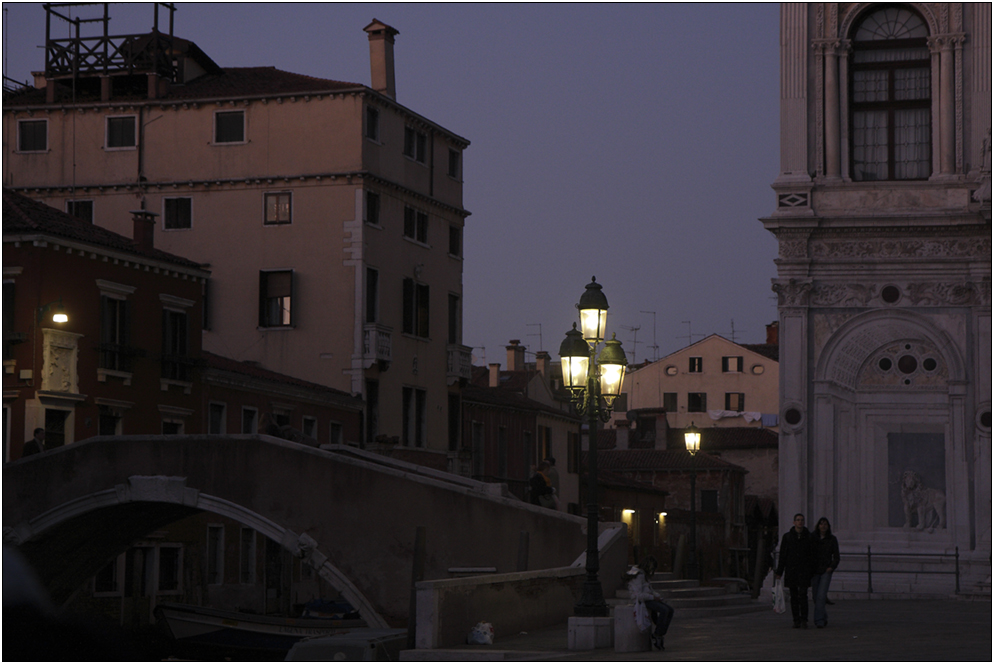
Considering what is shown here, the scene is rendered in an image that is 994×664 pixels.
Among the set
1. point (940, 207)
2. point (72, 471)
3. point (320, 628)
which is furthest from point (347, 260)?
point (940, 207)

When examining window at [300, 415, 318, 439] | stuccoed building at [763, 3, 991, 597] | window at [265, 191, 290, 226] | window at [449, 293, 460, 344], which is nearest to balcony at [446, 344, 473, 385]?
window at [449, 293, 460, 344]

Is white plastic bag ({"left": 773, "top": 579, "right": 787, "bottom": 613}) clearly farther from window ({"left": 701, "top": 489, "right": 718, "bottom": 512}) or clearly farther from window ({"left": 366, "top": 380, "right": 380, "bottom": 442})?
window ({"left": 701, "top": 489, "right": 718, "bottom": 512})

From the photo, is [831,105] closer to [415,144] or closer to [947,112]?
[947,112]

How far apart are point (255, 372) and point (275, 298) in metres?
4.47

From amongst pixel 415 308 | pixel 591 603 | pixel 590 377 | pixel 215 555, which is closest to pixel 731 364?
pixel 415 308

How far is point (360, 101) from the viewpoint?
138ft

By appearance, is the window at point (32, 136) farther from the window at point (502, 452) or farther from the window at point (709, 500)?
the window at point (709, 500)

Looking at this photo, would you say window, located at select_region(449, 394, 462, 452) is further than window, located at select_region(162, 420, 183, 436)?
Yes

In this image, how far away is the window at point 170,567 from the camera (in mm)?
35500

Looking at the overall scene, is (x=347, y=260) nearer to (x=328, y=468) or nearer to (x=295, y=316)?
(x=295, y=316)

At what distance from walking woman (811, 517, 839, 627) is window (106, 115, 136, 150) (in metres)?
27.3

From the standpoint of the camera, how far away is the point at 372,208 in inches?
1682

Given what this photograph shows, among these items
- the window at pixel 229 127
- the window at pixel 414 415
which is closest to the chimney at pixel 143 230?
the window at pixel 229 127

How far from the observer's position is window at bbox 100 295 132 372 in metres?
31.9
